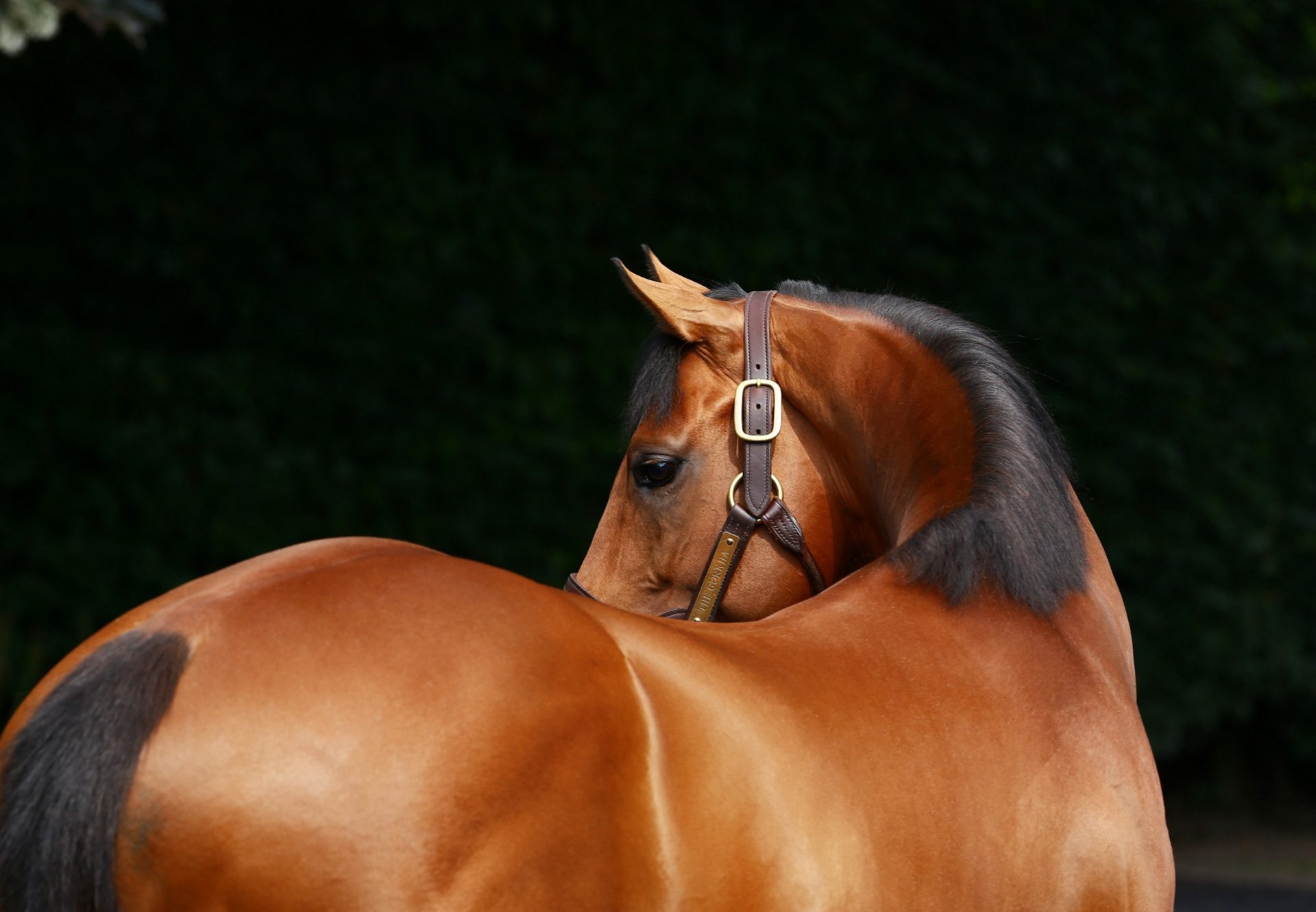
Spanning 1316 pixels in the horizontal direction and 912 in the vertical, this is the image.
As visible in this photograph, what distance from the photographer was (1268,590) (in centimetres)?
586

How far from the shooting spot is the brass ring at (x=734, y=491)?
2162 millimetres

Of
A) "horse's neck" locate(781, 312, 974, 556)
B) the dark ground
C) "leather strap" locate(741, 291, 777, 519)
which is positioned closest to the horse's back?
"leather strap" locate(741, 291, 777, 519)

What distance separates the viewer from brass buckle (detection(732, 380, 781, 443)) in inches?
84.7

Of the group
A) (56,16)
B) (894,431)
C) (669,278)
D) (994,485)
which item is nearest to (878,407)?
(894,431)

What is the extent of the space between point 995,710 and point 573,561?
353 centimetres

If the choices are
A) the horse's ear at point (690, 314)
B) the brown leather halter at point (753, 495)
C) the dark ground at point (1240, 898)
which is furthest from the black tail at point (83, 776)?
the dark ground at point (1240, 898)

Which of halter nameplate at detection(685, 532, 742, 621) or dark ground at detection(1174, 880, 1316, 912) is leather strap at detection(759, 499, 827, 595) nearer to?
halter nameplate at detection(685, 532, 742, 621)

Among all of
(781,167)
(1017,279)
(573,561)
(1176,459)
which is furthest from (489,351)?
(1176,459)

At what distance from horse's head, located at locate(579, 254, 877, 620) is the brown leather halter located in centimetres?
2

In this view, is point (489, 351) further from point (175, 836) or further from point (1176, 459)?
point (175, 836)

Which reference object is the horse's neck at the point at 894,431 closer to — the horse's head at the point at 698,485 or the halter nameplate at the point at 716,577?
the horse's head at the point at 698,485

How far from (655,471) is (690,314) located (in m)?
0.28

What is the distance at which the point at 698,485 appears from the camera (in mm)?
2203

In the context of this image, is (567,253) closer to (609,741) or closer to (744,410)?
(744,410)
